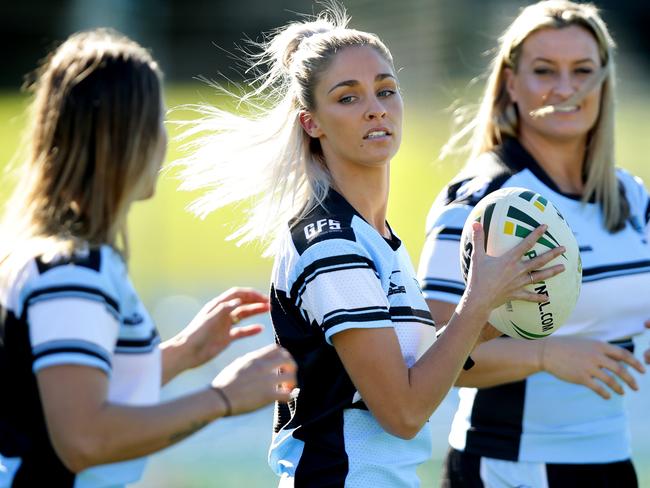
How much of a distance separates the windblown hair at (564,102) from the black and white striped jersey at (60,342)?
1.74 m

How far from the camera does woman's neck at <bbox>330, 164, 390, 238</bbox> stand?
3057 millimetres

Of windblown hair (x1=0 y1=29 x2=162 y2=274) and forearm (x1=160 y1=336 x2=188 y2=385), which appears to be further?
forearm (x1=160 y1=336 x2=188 y2=385)

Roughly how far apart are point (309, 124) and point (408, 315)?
0.62 meters

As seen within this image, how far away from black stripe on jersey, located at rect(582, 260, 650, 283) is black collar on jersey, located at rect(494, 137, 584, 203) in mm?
261

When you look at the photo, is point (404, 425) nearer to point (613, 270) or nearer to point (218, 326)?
point (218, 326)

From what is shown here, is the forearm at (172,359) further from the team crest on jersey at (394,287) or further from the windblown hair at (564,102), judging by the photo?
the windblown hair at (564,102)

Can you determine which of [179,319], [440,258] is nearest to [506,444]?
[440,258]

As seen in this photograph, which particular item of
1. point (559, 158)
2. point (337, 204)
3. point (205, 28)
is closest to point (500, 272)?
point (337, 204)

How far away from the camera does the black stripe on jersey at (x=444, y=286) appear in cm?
340

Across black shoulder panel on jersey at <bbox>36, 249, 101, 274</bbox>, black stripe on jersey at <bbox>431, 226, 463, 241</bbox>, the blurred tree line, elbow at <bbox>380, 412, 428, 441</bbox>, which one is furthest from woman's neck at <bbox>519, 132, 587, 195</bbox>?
the blurred tree line

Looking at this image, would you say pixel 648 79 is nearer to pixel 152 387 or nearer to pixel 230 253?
pixel 230 253

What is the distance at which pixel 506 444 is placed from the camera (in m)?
3.45

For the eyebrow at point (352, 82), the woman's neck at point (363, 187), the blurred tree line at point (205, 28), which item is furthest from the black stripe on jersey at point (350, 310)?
the blurred tree line at point (205, 28)

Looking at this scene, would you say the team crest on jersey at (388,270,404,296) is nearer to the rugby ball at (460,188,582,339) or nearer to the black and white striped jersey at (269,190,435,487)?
the black and white striped jersey at (269,190,435,487)
